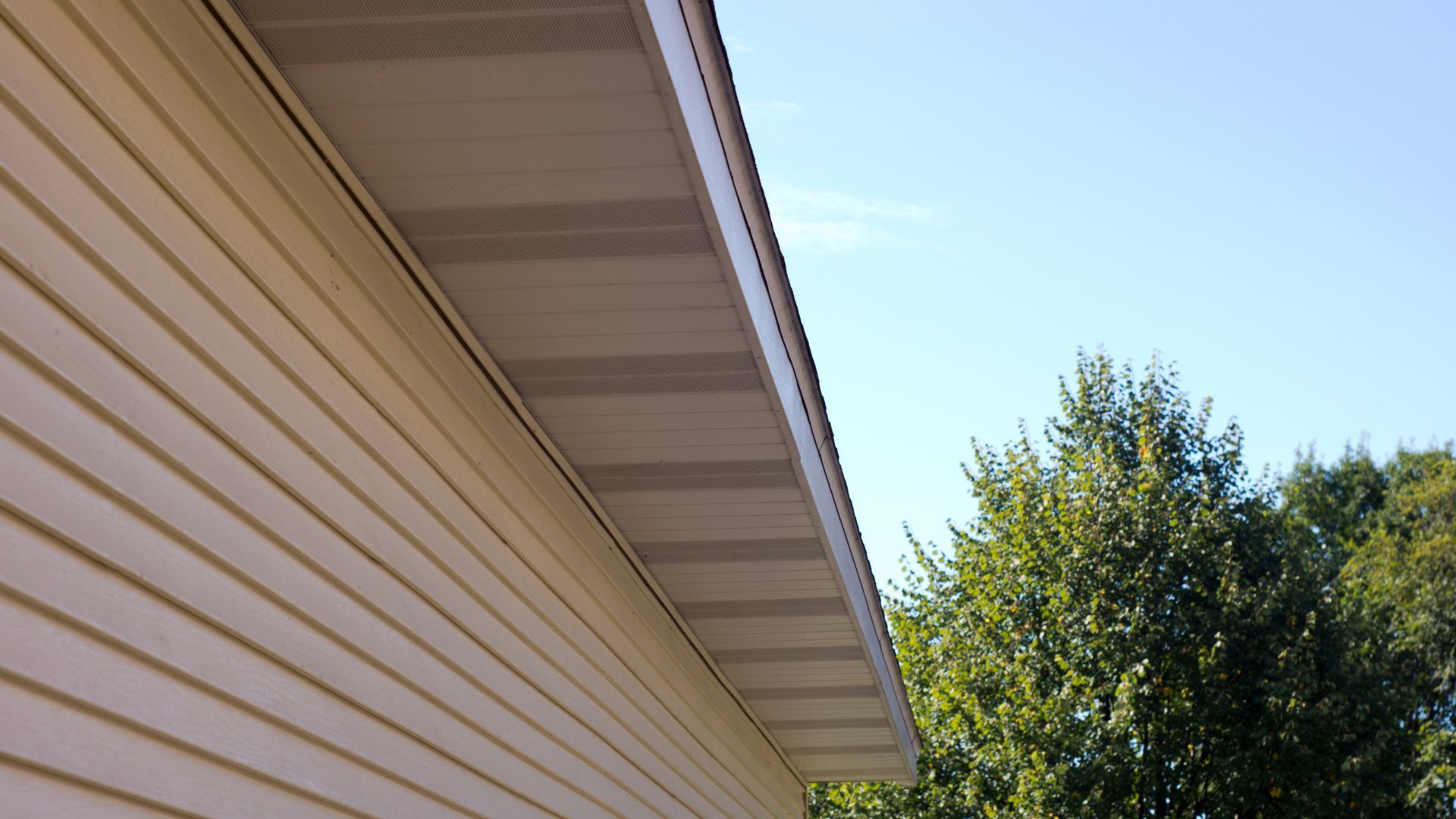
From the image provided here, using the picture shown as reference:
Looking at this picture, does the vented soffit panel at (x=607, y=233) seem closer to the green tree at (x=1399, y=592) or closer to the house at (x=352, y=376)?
the house at (x=352, y=376)

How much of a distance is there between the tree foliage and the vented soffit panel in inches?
562

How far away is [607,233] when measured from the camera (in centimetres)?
265

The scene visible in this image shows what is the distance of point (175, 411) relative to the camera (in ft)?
6.53

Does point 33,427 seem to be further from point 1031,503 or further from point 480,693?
point 1031,503

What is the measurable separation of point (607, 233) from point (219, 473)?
0.98 metres

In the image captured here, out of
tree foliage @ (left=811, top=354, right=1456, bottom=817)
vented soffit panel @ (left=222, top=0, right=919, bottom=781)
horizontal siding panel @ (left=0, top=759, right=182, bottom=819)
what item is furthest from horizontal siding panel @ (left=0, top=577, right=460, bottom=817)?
tree foliage @ (left=811, top=354, right=1456, bottom=817)

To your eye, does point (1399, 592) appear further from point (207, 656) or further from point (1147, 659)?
point (207, 656)

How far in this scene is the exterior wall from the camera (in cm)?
168

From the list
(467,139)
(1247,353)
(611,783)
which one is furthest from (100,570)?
(1247,353)

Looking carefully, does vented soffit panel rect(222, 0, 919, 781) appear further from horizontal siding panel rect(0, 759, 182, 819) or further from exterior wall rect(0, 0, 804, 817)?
horizontal siding panel rect(0, 759, 182, 819)

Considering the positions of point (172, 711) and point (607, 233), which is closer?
point (172, 711)

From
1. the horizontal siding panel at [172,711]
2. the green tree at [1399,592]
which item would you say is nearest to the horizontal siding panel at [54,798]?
the horizontal siding panel at [172,711]

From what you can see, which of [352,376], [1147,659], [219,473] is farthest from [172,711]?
[1147,659]

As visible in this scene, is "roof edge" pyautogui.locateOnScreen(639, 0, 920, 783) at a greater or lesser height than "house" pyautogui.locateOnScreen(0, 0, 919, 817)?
greater
